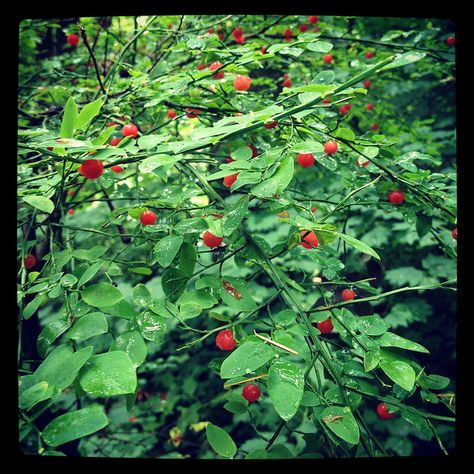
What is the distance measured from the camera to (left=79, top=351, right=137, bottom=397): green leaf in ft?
1.38

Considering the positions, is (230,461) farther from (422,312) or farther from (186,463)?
(422,312)

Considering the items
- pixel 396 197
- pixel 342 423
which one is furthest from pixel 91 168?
pixel 396 197

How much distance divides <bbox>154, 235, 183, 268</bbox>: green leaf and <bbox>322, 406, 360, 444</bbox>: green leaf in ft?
0.96

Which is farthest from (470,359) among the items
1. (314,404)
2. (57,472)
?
(57,472)

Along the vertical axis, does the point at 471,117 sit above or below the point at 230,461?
above

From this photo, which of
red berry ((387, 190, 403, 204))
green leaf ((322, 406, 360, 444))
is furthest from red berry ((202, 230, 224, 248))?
red berry ((387, 190, 403, 204))

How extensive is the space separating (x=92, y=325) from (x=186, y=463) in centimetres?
21

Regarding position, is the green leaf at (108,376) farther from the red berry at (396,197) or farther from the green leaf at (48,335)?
the red berry at (396,197)

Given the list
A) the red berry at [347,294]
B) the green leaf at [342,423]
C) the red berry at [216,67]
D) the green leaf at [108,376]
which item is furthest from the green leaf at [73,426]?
the red berry at [216,67]

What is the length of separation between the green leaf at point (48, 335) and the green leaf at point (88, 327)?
15 mm

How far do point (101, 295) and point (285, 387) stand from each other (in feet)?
0.91

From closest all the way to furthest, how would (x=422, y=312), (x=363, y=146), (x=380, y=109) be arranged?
(x=363, y=146), (x=380, y=109), (x=422, y=312)

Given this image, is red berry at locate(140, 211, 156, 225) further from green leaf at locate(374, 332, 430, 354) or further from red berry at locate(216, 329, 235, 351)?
green leaf at locate(374, 332, 430, 354)

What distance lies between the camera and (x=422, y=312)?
92.9 inches
